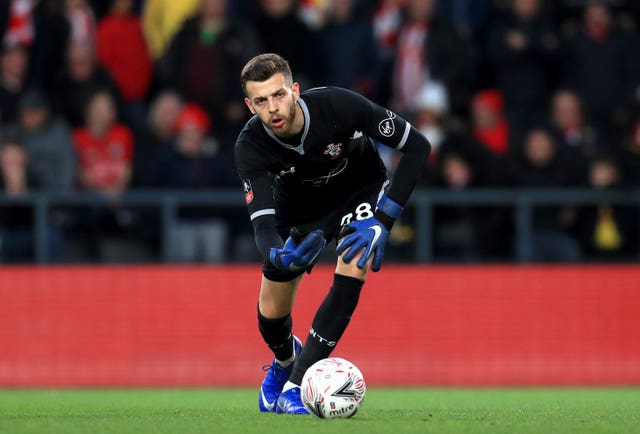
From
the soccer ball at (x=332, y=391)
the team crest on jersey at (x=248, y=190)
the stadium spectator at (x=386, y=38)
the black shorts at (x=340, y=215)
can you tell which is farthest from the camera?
the stadium spectator at (x=386, y=38)

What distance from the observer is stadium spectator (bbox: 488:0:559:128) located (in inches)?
584

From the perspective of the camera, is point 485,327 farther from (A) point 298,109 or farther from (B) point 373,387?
(A) point 298,109

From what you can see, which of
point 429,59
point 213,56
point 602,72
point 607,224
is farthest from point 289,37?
point 607,224

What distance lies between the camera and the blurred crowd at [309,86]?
13.3 metres

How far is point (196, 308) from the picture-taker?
1377 cm

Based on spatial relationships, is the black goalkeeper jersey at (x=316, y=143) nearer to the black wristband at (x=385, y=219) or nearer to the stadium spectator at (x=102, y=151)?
the black wristband at (x=385, y=219)

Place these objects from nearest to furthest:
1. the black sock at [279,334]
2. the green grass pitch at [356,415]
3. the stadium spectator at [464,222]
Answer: the green grass pitch at [356,415] → the black sock at [279,334] → the stadium spectator at [464,222]

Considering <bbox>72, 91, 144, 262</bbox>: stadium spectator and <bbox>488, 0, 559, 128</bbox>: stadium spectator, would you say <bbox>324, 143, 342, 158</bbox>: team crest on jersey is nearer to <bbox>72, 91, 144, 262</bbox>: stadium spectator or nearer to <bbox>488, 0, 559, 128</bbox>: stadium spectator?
<bbox>72, 91, 144, 262</bbox>: stadium spectator

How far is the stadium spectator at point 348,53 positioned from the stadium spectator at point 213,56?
0.83m

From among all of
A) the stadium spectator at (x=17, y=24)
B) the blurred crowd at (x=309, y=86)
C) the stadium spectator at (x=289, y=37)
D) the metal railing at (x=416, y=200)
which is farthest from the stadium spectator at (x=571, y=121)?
the stadium spectator at (x=17, y=24)

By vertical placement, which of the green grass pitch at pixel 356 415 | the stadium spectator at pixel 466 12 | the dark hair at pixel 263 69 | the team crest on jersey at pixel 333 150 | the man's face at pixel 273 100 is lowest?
the green grass pitch at pixel 356 415

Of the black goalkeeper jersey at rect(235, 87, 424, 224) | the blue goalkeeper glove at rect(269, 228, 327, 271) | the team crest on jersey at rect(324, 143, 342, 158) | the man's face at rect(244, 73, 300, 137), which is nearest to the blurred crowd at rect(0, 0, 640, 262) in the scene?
the black goalkeeper jersey at rect(235, 87, 424, 224)

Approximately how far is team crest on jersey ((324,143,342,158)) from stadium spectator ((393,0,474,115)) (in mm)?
6730

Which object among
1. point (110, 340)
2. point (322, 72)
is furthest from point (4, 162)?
point (322, 72)
